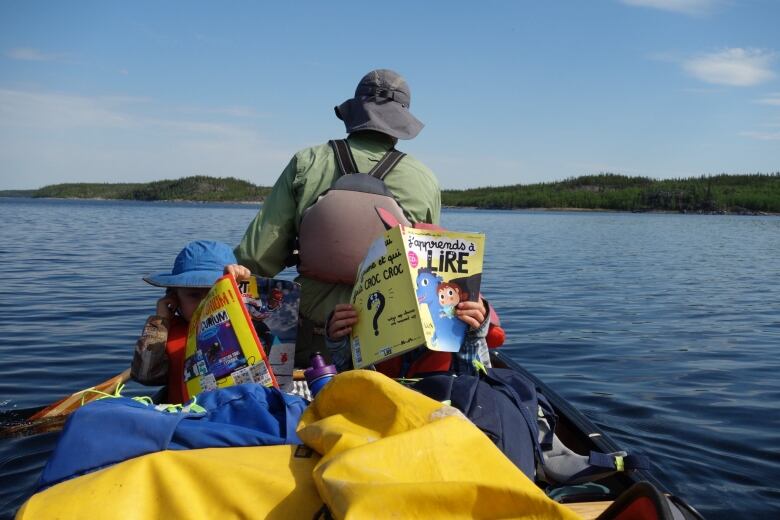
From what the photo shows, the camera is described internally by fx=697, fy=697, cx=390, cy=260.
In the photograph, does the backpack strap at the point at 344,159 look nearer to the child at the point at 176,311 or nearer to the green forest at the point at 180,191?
the child at the point at 176,311

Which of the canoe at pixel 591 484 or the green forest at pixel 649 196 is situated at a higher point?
the green forest at pixel 649 196

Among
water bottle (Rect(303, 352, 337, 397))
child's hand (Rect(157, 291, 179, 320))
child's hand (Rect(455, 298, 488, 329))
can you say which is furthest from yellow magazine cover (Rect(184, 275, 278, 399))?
child's hand (Rect(455, 298, 488, 329))

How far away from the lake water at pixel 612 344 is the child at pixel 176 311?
164 centimetres

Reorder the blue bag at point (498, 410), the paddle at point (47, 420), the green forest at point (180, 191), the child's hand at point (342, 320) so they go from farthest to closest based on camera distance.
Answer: the green forest at point (180, 191)
the paddle at point (47, 420)
the child's hand at point (342, 320)
the blue bag at point (498, 410)

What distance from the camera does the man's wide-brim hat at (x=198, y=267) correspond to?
399 centimetres

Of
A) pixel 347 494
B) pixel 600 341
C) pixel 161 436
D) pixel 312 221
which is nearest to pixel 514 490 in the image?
pixel 347 494

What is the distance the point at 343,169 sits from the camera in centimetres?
402

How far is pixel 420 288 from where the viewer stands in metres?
3.19

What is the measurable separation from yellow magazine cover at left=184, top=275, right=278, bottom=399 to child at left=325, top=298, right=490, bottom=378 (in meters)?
0.38

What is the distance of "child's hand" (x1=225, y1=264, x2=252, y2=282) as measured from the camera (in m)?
3.79

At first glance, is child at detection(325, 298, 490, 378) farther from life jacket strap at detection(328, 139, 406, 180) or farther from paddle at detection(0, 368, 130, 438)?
paddle at detection(0, 368, 130, 438)

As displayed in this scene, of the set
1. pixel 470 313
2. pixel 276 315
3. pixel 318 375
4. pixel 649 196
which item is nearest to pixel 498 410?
pixel 470 313

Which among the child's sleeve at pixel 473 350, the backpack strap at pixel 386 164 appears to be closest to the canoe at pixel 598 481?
the child's sleeve at pixel 473 350

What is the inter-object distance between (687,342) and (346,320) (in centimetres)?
821
